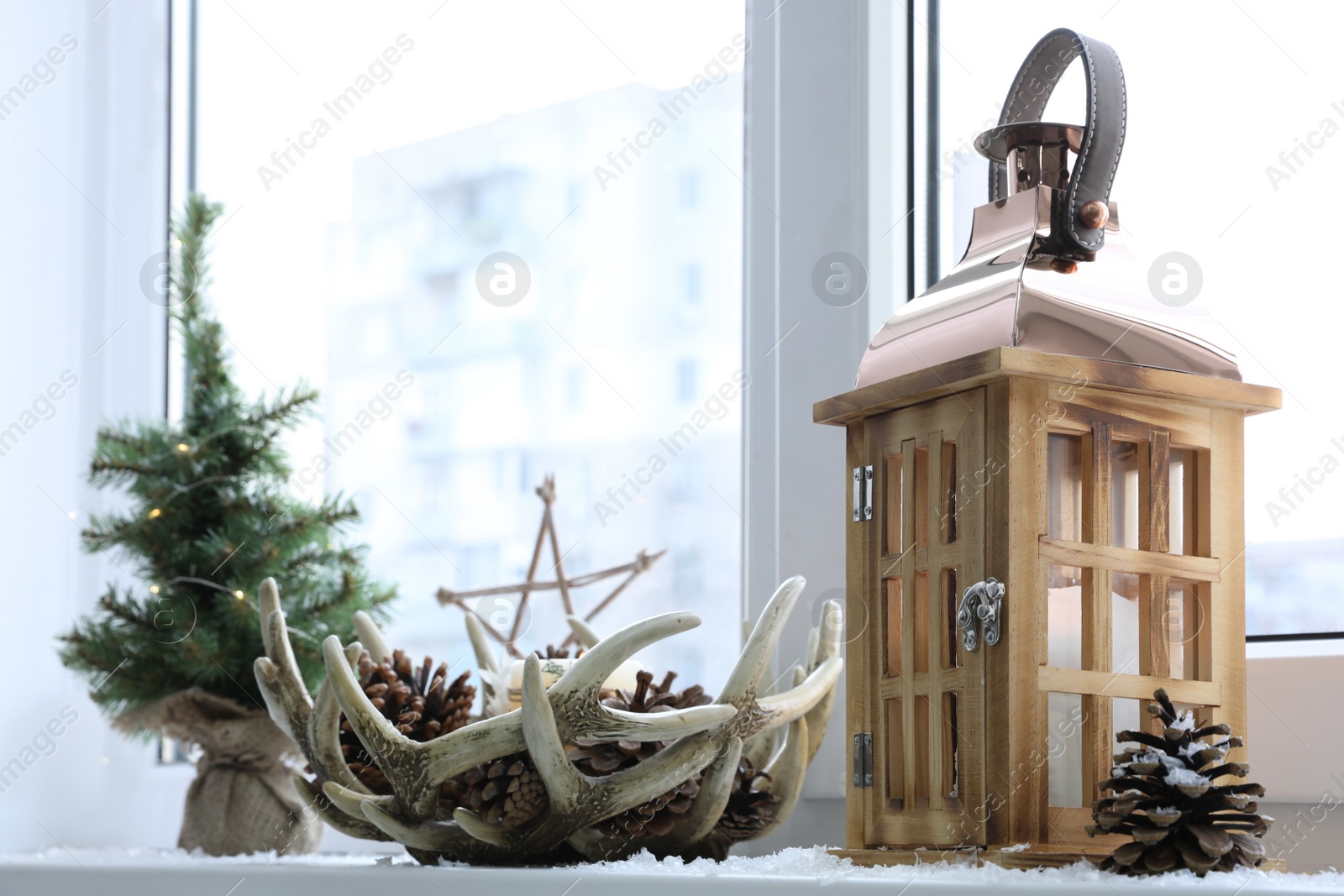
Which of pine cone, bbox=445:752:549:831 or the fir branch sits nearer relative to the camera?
pine cone, bbox=445:752:549:831

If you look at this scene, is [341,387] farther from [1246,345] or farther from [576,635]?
[1246,345]

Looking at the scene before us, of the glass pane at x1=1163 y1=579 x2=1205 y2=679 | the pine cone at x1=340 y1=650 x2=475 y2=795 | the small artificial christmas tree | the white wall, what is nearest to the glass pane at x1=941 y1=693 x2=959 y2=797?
the glass pane at x1=1163 y1=579 x2=1205 y2=679

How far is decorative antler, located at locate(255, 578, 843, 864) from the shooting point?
2.25ft

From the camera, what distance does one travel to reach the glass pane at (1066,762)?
63cm

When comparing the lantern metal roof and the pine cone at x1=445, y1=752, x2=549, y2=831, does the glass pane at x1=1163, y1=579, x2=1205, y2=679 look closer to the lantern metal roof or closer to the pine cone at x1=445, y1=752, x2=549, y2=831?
the lantern metal roof

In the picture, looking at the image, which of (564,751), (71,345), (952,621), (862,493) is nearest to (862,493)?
(862,493)

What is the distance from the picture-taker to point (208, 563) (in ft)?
3.78

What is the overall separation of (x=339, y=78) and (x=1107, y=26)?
0.89m

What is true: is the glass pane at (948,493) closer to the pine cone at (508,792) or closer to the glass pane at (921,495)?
the glass pane at (921,495)

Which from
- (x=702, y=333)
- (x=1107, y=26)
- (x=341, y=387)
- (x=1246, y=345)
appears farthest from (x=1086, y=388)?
(x=341, y=387)

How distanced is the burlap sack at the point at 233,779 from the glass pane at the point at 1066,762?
0.70m

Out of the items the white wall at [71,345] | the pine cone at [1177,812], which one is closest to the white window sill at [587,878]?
the pine cone at [1177,812]

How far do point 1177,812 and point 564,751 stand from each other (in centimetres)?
31

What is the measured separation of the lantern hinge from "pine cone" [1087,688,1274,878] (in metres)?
0.20
